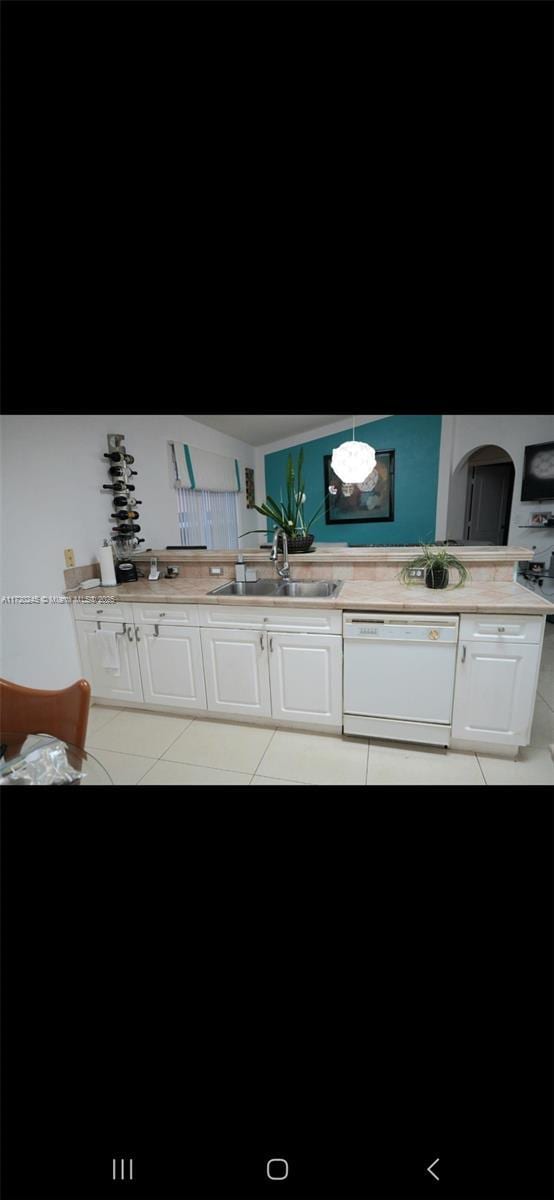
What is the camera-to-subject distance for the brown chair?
1.29m

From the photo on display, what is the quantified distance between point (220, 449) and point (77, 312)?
4.34m

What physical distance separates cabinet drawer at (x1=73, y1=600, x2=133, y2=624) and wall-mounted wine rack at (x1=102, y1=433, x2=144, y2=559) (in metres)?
0.55

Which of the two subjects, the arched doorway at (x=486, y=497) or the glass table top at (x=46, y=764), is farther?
the arched doorway at (x=486, y=497)

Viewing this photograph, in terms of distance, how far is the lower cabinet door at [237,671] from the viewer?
2.16m

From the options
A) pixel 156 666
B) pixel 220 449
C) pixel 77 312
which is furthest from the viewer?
pixel 220 449

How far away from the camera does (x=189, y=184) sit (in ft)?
1.01

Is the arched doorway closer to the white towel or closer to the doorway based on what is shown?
the doorway

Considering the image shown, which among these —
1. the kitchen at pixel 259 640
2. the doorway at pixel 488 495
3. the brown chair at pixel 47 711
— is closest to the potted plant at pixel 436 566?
the kitchen at pixel 259 640

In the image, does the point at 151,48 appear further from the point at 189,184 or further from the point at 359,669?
the point at 359,669

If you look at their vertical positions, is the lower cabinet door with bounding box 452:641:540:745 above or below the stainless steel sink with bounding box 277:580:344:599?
below

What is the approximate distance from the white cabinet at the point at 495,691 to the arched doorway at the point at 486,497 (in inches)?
141

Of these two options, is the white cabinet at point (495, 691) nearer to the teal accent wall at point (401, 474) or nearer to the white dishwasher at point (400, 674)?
the white dishwasher at point (400, 674)

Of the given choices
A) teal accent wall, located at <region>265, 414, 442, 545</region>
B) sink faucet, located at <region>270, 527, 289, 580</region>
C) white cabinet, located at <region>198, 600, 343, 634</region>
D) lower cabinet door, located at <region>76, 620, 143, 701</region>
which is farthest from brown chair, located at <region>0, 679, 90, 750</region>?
teal accent wall, located at <region>265, 414, 442, 545</region>
